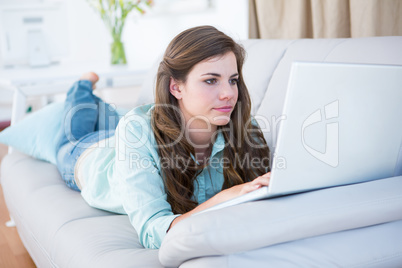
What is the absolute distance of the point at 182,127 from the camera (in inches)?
51.3

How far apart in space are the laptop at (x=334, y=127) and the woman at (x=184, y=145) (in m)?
0.17

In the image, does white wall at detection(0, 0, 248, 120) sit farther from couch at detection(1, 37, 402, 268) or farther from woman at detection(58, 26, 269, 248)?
couch at detection(1, 37, 402, 268)

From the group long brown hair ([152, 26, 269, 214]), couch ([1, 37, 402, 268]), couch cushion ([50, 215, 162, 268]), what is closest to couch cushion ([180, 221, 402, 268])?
couch ([1, 37, 402, 268])

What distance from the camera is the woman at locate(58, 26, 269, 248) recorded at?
1125mm

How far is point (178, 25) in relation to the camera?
3.25 meters

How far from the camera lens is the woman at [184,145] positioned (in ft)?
3.69

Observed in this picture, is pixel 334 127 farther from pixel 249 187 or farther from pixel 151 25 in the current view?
pixel 151 25

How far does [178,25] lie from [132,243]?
234cm

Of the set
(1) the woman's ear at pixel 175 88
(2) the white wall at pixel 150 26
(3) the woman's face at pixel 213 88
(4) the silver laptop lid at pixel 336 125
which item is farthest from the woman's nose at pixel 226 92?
(2) the white wall at pixel 150 26

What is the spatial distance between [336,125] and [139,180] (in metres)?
0.51

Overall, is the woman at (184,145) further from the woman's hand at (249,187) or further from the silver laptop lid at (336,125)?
the silver laptop lid at (336,125)

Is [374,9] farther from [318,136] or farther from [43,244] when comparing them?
[43,244]

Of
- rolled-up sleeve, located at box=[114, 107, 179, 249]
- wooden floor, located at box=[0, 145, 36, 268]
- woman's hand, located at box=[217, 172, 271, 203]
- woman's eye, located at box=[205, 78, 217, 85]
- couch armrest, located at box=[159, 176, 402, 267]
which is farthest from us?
wooden floor, located at box=[0, 145, 36, 268]

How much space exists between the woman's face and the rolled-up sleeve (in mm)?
162
